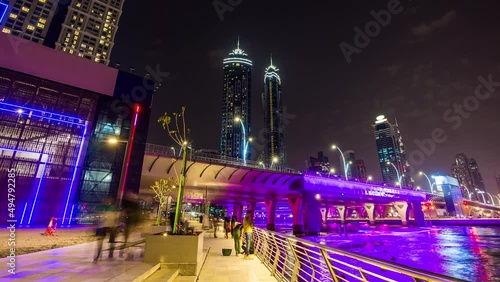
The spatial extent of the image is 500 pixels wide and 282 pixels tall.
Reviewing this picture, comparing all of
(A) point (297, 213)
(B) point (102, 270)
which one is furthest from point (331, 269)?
(A) point (297, 213)

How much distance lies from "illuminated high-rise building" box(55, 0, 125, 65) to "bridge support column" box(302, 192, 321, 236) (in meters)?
94.2

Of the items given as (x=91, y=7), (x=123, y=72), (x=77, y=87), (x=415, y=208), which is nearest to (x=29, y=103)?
(x=77, y=87)

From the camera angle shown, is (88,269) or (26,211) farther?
(26,211)

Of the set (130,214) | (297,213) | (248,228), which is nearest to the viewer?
(248,228)

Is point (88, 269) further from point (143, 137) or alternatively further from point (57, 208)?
point (143, 137)

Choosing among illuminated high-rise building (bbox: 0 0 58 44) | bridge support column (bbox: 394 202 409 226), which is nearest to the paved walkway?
bridge support column (bbox: 394 202 409 226)

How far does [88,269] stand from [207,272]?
3962 millimetres

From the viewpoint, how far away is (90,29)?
9344 centimetres

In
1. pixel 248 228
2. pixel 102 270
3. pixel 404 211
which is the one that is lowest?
pixel 102 270

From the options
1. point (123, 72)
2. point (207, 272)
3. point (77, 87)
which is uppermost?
point (123, 72)

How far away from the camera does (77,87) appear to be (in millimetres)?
40031

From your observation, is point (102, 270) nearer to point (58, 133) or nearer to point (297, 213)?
point (58, 133)

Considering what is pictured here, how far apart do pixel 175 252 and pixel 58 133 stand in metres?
40.1

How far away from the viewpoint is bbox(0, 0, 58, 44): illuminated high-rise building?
84.7m
